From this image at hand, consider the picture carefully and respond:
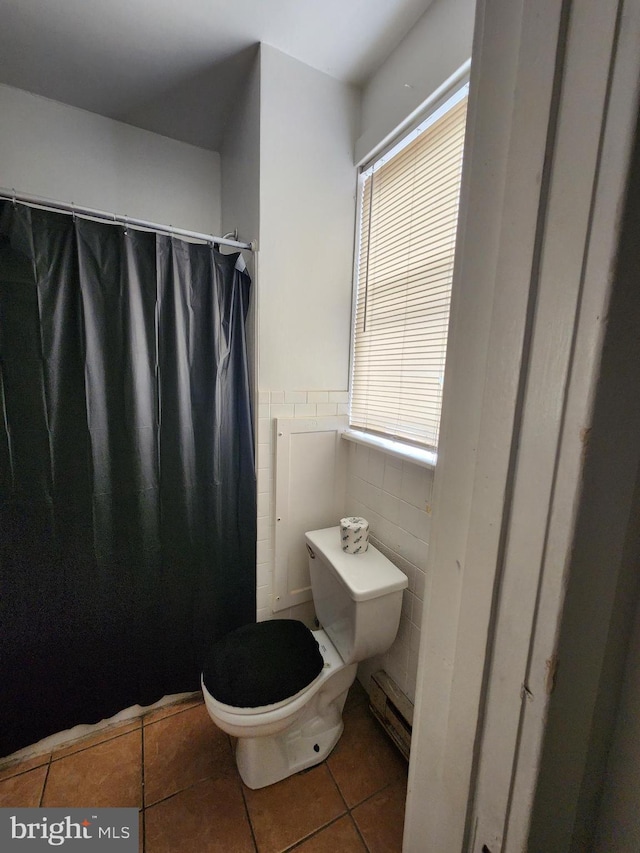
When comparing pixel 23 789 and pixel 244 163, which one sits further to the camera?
pixel 244 163

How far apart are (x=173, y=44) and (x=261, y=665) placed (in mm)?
2196

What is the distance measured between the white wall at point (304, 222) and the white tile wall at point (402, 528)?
1.53 ft

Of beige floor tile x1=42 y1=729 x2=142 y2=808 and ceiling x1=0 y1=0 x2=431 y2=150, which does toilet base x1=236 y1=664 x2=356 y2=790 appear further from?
ceiling x1=0 y1=0 x2=431 y2=150

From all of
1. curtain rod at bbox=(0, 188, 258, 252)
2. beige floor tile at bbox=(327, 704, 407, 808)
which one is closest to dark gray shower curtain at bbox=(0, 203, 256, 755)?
curtain rod at bbox=(0, 188, 258, 252)

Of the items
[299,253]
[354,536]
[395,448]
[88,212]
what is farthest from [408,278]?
[88,212]

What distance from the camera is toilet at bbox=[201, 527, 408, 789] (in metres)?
1.00

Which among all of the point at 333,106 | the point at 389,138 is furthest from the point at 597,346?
the point at 333,106

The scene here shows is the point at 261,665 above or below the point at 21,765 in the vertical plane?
above

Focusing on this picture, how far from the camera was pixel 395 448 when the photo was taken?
118cm

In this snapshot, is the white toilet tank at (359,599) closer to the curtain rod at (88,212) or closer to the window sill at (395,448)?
the window sill at (395,448)

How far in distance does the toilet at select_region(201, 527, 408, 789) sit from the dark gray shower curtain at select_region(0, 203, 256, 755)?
13.9 inches

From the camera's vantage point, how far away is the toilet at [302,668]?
100 cm

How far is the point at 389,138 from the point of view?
1.22m

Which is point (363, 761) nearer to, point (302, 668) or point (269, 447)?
point (302, 668)
